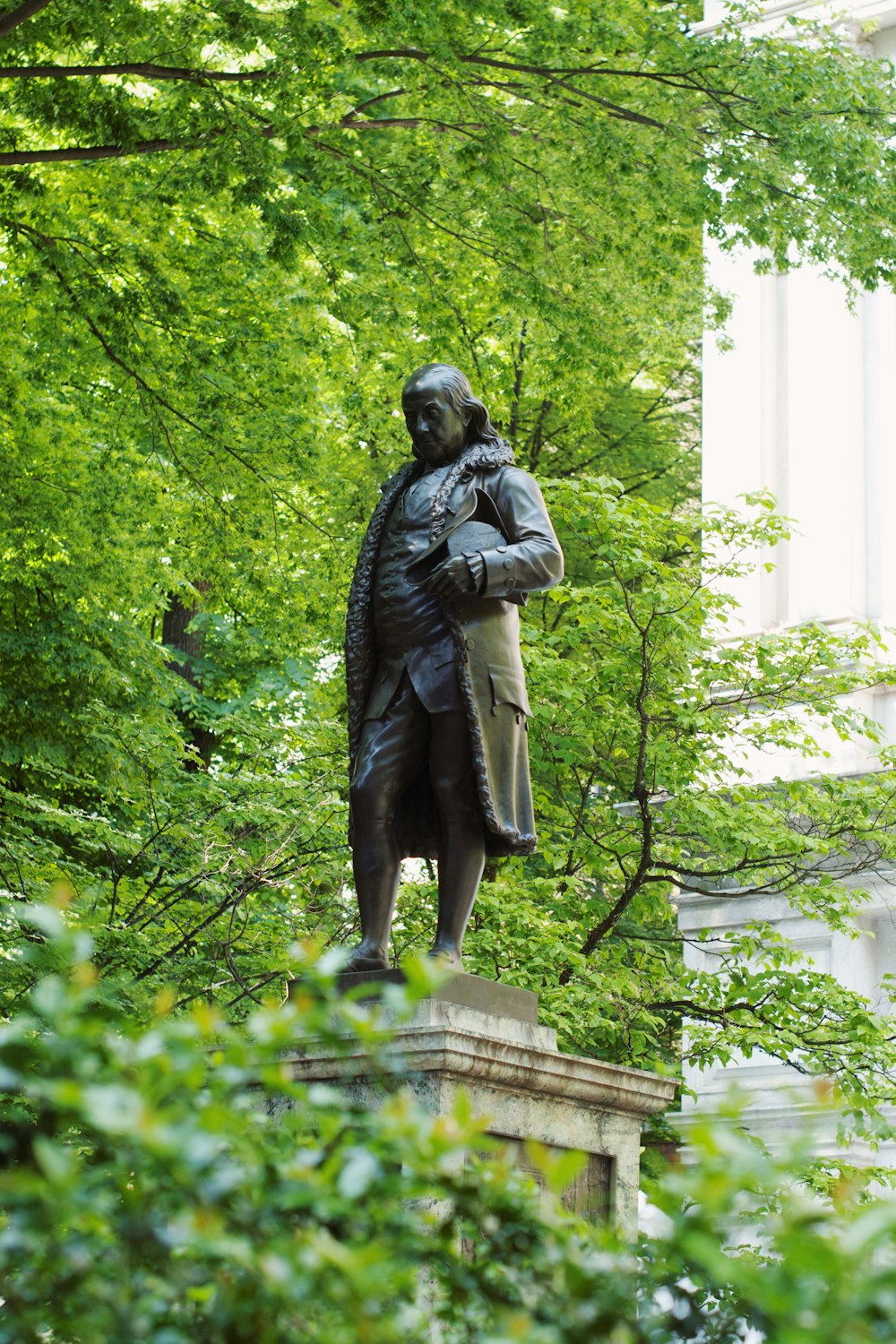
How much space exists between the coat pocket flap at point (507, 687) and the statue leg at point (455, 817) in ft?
0.46

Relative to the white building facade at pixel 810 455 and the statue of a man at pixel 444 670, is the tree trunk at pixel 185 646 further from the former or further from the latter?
the statue of a man at pixel 444 670

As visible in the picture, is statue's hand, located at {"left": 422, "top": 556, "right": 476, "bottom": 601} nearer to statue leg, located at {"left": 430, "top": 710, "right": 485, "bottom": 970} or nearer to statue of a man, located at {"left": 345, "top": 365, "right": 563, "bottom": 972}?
statue of a man, located at {"left": 345, "top": 365, "right": 563, "bottom": 972}

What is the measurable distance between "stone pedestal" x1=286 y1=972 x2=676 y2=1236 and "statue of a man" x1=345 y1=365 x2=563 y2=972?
0.93ft

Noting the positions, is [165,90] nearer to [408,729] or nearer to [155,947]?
[155,947]

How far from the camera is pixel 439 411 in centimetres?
557

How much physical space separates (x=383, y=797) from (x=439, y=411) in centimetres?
132

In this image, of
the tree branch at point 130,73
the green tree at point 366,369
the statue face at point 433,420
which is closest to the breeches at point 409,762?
the statue face at point 433,420

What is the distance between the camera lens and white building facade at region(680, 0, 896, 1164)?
12930 mm

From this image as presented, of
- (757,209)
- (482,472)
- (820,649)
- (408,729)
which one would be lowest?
(408,729)

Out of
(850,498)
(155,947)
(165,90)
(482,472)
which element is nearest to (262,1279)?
(482,472)

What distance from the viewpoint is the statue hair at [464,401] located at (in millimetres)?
5590

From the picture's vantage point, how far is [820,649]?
1026cm

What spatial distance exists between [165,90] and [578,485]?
3.70m

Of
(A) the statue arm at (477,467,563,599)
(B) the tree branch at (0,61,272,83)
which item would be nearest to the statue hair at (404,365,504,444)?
(A) the statue arm at (477,467,563,599)
